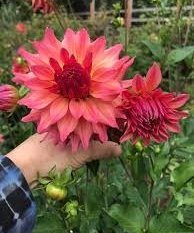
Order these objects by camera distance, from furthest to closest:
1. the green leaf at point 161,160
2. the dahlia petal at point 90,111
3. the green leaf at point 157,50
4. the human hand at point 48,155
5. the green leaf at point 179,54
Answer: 1. the green leaf at point 157,50
2. the green leaf at point 179,54
3. the green leaf at point 161,160
4. the human hand at point 48,155
5. the dahlia petal at point 90,111

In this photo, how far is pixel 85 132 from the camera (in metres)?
0.84

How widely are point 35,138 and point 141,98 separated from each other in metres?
0.18

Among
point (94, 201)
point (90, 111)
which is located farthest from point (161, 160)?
point (90, 111)

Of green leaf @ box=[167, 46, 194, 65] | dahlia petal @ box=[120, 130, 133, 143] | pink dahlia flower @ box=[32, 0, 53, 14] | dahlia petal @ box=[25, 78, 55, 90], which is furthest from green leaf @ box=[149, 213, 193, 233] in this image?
pink dahlia flower @ box=[32, 0, 53, 14]

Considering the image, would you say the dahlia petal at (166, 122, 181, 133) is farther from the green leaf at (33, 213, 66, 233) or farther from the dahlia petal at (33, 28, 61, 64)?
the green leaf at (33, 213, 66, 233)

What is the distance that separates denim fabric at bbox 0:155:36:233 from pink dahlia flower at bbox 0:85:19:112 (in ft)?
0.33

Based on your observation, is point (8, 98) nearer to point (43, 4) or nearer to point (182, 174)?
point (182, 174)

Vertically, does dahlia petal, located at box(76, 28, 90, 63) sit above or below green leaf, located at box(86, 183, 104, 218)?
above

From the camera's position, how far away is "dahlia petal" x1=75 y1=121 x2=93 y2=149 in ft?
2.75

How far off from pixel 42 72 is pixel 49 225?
39 cm

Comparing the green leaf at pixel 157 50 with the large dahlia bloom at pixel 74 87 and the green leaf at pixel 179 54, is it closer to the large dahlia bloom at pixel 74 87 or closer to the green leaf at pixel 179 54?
the green leaf at pixel 179 54

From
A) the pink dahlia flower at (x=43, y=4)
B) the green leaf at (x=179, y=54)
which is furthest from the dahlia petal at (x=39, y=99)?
the pink dahlia flower at (x=43, y=4)

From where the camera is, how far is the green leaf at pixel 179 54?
4.73ft

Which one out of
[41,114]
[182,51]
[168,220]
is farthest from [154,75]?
[182,51]
